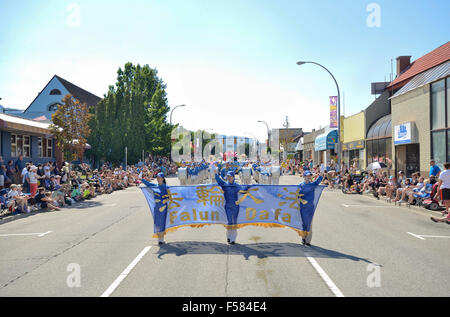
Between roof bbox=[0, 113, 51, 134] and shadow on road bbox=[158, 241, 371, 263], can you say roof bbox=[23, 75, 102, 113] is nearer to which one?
roof bbox=[0, 113, 51, 134]

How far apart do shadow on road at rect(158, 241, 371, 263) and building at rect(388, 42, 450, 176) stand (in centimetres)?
1459

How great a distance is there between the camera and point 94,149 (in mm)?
35969

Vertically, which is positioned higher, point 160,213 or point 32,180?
point 32,180

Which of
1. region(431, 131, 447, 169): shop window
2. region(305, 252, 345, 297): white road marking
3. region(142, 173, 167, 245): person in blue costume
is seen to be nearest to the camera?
region(305, 252, 345, 297): white road marking

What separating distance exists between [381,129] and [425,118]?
29.3 ft

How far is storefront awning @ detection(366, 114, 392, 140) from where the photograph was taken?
27.7 m

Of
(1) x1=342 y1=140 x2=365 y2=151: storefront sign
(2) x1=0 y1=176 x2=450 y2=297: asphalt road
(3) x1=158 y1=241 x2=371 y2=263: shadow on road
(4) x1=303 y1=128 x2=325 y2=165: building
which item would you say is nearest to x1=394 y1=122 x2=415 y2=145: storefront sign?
(1) x1=342 y1=140 x2=365 y2=151: storefront sign

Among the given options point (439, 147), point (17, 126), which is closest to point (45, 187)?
point (17, 126)

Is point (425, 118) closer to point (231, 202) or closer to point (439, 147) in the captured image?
point (439, 147)

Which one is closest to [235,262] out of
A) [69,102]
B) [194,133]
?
[69,102]

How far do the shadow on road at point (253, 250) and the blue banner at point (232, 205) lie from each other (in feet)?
1.54

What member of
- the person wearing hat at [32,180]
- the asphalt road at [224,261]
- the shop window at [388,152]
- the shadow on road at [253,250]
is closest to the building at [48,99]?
the person wearing hat at [32,180]

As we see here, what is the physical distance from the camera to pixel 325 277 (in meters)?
5.68
